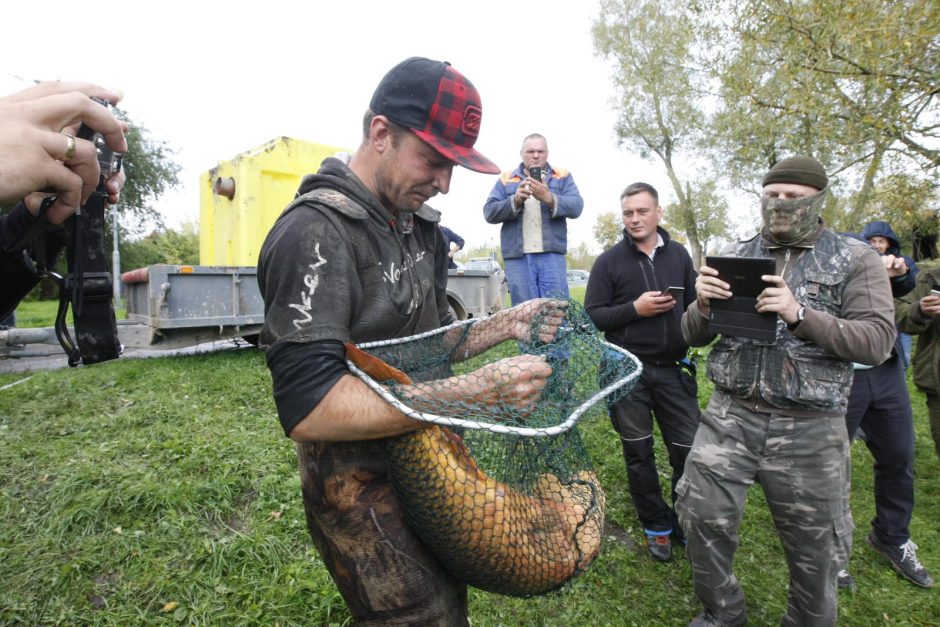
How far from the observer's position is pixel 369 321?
156 cm

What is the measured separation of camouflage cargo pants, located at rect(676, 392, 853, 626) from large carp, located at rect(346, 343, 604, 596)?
1.57 meters

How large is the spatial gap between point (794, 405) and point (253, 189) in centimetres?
818

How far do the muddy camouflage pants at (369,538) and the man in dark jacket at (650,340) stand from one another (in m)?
2.69

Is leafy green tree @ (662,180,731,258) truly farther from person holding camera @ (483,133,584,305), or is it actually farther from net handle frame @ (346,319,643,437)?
net handle frame @ (346,319,643,437)

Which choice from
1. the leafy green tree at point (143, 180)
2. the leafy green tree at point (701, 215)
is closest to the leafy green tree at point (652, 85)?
the leafy green tree at point (701, 215)

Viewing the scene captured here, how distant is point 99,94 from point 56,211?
325mm

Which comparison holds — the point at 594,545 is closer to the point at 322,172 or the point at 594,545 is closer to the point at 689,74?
the point at 322,172

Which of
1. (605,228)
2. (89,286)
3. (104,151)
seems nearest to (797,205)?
(104,151)

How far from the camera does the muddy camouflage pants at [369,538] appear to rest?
1477mm

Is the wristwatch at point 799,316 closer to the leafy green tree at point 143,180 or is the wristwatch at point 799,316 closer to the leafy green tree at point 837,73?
the leafy green tree at point 837,73

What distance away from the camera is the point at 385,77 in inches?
65.1

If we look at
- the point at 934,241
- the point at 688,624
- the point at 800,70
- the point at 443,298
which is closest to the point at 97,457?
the point at 443,298

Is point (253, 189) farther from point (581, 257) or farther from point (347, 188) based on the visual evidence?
point (581, 257)

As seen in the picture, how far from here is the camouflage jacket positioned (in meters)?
2.48
